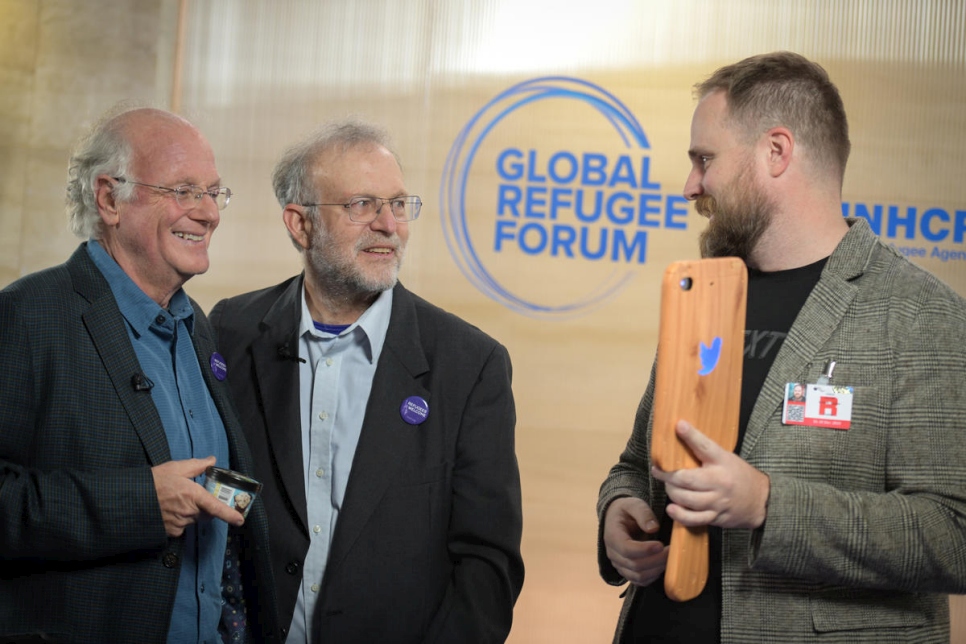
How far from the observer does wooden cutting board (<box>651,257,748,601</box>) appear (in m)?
1.58

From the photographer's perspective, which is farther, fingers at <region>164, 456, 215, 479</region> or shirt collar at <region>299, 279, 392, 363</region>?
shirt collar at <region>299, 279, 392, 363</region>

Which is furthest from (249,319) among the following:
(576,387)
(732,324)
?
(576,387)

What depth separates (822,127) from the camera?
6.55ft

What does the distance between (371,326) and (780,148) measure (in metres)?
1.12

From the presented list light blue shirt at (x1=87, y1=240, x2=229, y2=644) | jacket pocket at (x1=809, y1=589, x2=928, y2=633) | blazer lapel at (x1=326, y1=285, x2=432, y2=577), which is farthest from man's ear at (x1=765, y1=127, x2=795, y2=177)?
light blue shirt at (x1=87, y1=240, x2=229, y2=644)

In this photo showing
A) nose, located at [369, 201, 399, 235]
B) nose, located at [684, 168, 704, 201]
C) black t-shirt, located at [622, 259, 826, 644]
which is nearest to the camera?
black t-shirt, located at [622, 259, 826, 644]

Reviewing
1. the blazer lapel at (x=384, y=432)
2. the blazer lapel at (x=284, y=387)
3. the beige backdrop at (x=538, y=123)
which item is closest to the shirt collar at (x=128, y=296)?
the blazer lapel at (x=284, y=387)

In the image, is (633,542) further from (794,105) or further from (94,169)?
(94,169)

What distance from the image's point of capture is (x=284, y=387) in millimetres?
2498

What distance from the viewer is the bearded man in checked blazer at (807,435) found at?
1.66m

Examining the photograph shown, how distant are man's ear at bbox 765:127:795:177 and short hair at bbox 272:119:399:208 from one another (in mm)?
1169

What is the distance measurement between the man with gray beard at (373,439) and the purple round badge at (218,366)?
10 centimetres

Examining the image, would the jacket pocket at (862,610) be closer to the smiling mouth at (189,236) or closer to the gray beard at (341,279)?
the gray beard at (341,279)

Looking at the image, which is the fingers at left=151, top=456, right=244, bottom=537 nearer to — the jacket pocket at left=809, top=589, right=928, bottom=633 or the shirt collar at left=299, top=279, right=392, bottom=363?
the shirt collar at left=299, top=279, right=392, bottom=363
